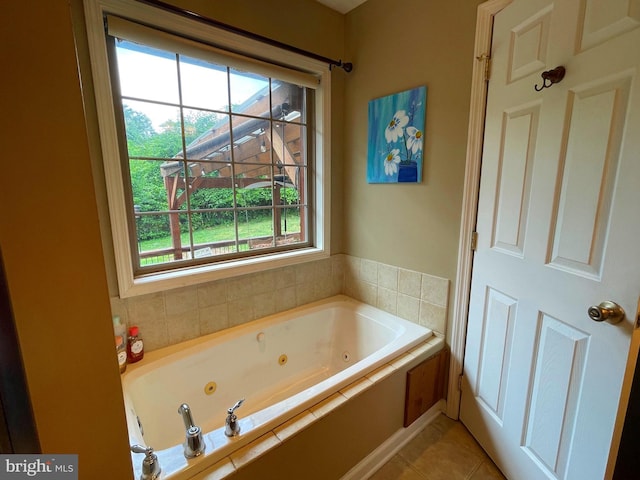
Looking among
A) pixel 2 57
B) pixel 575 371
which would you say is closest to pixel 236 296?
pixel 2 57

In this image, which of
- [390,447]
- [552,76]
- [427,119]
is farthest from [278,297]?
[552,76]

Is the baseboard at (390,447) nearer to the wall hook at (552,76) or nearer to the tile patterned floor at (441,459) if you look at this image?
the tile patterned floor at (441,459)

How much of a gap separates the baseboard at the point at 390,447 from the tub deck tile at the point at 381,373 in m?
0.39

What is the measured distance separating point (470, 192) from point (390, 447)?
1.38 metres

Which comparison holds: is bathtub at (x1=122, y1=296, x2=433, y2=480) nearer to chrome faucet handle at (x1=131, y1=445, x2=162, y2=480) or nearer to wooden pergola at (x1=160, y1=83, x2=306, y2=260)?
chrome faucet handle at (x1=131, y1=445, x2=162, y2=480)

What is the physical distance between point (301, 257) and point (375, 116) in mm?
1052

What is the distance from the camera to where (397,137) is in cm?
178

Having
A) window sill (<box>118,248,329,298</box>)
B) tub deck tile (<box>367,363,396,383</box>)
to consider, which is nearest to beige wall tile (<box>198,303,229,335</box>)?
window sill (<box>118,248,329,298</box>)

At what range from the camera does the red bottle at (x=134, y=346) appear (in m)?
1.45

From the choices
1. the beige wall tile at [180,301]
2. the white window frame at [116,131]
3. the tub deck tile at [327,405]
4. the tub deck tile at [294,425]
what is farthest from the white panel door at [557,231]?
the beige wall tile at [180,301]

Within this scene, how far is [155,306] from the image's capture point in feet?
5.01

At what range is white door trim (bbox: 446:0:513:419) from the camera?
135 centimetres

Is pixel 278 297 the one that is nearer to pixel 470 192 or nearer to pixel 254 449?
pixel 254 449

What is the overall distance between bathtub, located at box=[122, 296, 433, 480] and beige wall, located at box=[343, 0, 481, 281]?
1.61 ft
